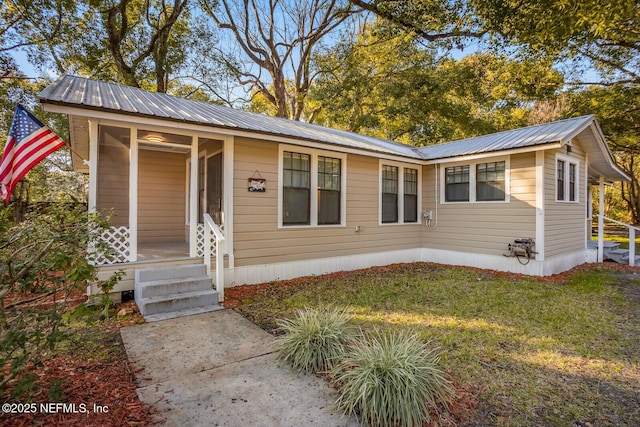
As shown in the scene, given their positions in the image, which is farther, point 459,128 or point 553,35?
point 459,128

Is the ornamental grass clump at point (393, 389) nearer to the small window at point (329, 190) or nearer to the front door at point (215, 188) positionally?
the front door at point (215, 188)

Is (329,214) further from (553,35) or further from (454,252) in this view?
(553,35)

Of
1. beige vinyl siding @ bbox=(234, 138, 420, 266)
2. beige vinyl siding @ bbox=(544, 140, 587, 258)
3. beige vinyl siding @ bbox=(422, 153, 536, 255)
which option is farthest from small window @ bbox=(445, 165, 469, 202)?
beige vinyl siding @ bbox=(544, 140, 587, 258)

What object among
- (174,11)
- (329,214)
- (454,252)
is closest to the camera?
(329,214)

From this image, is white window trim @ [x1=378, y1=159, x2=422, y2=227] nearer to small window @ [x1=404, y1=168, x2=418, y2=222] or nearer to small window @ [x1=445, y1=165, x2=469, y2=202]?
small window @ [x1=404, y1=168, x2=418, y2=222]

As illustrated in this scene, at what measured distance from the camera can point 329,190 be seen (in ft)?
25.4

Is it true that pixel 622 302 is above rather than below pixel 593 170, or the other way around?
below

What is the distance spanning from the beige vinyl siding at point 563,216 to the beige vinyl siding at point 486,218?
1.34ft

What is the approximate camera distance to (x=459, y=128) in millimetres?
17812

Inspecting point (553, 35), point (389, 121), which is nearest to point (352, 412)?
point (553, 35)

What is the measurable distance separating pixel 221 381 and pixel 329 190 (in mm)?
5436

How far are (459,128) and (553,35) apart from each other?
41.5 feet

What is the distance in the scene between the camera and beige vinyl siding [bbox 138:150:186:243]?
25.9ft

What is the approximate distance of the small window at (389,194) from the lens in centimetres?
902
